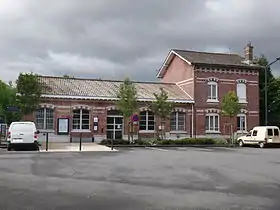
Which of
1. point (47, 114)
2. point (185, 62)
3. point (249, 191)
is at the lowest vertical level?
point (249, 191)

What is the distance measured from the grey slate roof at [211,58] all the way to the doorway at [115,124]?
9.22 meters

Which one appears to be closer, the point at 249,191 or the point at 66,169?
the point at 249,191

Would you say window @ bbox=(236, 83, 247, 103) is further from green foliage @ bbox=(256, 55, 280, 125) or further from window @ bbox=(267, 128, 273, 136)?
green foliage @ bbox=(256, 55, 280, 125)

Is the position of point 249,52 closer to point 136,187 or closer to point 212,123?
point 212,123

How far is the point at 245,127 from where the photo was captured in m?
43.4

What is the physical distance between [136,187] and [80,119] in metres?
A: 27.5

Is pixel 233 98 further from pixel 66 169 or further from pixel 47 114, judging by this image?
pixel 66 169

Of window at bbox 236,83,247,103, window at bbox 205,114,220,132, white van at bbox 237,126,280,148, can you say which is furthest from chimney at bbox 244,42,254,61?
white van at bbox 237,126,280,148

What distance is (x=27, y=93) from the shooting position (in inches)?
1340

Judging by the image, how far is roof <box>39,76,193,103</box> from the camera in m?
37.9

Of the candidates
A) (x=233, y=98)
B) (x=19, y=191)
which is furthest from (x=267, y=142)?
(x=19, y=191)

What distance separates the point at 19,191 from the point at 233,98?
31032mm

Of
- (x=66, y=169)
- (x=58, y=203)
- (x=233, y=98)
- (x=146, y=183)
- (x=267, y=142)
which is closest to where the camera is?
(x=58, y=203)

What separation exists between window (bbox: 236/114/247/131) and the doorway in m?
12.2
